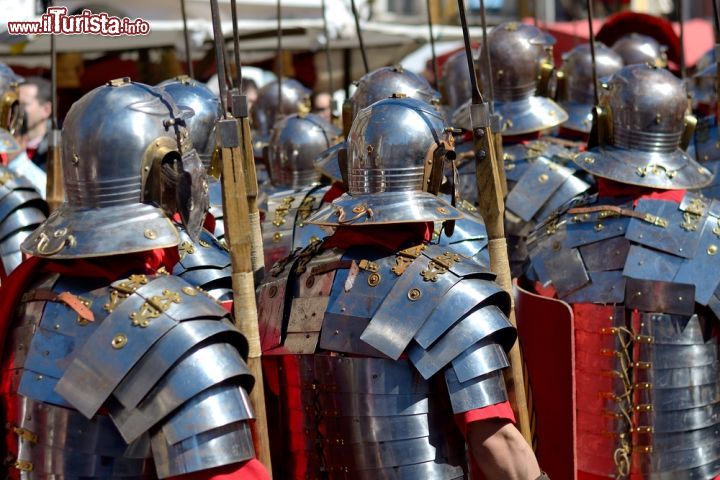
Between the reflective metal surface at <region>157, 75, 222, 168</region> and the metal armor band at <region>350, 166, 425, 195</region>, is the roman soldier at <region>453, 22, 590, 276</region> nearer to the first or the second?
the reflective metal surface at <region>157, 75, 222, 168</region>

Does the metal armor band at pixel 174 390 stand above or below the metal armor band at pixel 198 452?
above

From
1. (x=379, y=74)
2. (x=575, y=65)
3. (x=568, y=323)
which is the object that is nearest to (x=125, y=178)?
(x=568, y=323)

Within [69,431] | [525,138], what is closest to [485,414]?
[69,431]

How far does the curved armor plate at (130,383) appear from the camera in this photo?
3092 mm

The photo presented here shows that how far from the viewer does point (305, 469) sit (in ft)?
13.4

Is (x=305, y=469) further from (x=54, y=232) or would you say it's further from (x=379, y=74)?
(x=379, y=74)

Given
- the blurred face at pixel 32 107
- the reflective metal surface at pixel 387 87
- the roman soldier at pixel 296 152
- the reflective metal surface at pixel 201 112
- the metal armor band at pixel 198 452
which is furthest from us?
the blurred face at pixel 32 107

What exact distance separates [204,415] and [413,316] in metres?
0.88

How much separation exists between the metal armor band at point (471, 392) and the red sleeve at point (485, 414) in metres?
0.02

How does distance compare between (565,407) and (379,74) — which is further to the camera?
(379,74)

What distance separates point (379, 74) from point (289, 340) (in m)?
2.81

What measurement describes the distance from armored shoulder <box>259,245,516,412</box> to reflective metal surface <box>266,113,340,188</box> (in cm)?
349

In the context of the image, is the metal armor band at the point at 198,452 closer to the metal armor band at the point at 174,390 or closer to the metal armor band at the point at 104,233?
the metal armor band at the point at 174,390

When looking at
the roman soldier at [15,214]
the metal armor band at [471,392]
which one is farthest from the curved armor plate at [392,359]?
the roman soldier at [15,214]
